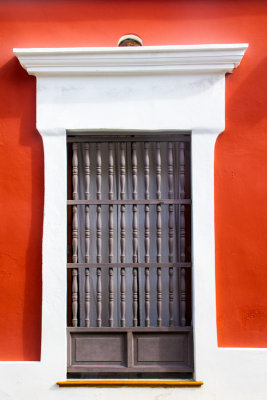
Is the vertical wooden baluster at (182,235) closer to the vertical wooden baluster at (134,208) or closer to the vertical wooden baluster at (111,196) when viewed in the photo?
the vertical wooden baluster at (134,208)

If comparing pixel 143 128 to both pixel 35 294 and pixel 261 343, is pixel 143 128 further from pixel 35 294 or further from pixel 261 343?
pixel 261 343

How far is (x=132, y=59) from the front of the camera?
14.2 feet

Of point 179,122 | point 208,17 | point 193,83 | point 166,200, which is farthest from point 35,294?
point 208,17

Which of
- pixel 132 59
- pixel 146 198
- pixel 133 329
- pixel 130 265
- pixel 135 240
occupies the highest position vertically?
pixel 132 59

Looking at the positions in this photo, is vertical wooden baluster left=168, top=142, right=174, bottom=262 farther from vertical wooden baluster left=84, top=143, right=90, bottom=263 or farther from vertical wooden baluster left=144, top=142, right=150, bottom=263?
vertical wooden baluster left=84, top=143, right=90, bottom=263

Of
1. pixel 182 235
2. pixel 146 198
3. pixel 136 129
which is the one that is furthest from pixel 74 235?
pixel 136 129

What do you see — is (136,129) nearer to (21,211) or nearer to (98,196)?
(98,196)

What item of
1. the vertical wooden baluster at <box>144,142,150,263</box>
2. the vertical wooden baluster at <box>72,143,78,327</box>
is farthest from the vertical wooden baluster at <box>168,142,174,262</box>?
the vertical wooden baluster at <box>72,143,78,327</box>

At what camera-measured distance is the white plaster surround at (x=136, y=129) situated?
4.30 m

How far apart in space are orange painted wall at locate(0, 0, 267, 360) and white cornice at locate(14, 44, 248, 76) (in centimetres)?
21

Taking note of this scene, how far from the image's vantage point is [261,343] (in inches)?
172

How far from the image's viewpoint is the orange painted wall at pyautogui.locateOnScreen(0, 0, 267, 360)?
14.4ft

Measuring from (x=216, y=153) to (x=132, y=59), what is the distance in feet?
4.15

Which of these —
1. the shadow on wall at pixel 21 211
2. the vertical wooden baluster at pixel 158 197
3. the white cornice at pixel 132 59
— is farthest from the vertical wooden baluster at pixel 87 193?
the white cornice at pixel 132 59
